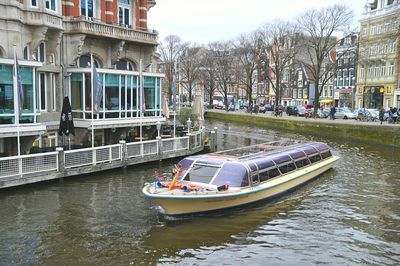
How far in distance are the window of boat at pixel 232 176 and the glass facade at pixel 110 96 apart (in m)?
10.8

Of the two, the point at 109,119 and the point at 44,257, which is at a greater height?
the point at 109,119

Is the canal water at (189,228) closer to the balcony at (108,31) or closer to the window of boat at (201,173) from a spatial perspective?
the window of boat at (201,173)

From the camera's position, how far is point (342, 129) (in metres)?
40.4

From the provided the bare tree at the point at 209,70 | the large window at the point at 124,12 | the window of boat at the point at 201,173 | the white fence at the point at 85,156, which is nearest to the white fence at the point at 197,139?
the white fence at the point at 85,156

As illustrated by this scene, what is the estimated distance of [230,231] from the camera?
1423cm

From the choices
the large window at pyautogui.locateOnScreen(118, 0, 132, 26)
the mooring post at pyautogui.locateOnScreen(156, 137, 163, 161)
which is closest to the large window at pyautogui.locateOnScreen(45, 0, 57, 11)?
the large window at pyautogui.locateOnScreen(118, 0, 132, 26)

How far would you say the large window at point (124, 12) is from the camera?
31062 millimetres

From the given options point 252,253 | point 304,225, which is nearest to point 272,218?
point 304,225

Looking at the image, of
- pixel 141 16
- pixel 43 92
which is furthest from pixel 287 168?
pixel 141 16

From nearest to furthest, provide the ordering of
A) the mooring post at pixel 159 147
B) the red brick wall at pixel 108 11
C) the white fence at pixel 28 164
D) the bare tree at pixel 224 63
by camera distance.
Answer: the white fence at pixel 28 164
the mooring post at pixel 159 147
the red brick wall at pixel 108 11
the bare tree at pixel 224 63

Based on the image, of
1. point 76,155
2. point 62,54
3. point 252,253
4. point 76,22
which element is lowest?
point 252,253

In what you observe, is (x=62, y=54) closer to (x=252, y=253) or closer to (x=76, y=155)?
(x=76, y=155)

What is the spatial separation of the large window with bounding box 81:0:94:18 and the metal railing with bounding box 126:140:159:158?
998cm

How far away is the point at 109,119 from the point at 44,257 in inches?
569
